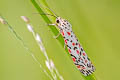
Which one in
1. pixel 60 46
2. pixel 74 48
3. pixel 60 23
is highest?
pixel 60 46

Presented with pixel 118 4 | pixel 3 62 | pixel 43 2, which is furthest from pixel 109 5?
pixel 43 2

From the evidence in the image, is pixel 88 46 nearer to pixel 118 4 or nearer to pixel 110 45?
pixel 110 45

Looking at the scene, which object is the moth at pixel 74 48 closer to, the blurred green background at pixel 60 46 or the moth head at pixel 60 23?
the moth head at pixel 60 23

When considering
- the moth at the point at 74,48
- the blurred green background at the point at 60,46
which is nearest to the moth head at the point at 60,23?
the moth at the point at 74,48

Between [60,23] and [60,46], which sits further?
[60,46]

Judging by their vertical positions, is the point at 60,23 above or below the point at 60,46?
below

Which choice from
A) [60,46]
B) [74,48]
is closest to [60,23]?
[74,48]

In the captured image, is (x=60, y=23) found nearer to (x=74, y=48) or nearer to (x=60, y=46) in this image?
(x=74, y=48)

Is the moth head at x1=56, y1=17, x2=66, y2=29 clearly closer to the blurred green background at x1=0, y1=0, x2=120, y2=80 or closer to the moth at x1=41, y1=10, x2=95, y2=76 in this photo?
the moth at x1=41, y1=10, x2=95, y2=76
